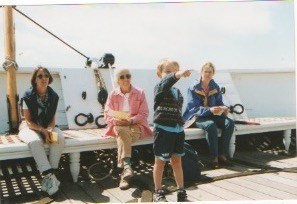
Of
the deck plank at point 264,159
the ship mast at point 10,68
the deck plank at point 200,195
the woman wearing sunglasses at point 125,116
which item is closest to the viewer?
the deck plank at point 200,195

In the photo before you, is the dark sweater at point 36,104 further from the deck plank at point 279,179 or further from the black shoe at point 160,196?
the deck plank at point 279,179

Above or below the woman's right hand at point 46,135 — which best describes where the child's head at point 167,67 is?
above

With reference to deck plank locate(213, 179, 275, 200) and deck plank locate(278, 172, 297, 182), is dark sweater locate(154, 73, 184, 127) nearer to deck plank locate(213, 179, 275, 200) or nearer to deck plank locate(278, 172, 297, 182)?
deck plank locate(213, 179, 275, 200)

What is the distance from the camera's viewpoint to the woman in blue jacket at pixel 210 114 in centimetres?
462

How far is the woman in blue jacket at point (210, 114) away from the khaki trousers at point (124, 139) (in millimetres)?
968

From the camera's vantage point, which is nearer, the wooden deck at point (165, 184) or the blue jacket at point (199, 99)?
the wooden deck at point (165, 184)

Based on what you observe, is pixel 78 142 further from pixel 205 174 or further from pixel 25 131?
pixel 205 174

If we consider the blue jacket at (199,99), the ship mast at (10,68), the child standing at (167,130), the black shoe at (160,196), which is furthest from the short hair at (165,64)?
the ship mast at (10,68)

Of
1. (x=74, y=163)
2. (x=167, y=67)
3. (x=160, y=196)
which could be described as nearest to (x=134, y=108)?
(x=74, y=163)

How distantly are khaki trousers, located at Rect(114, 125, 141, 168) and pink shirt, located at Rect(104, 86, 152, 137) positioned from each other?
0.11 meters

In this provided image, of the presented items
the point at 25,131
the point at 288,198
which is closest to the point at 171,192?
the point at 288,198

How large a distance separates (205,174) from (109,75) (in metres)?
2.50

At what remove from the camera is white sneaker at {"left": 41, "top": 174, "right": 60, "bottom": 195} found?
11.6 ft

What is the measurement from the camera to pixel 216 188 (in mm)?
3760
